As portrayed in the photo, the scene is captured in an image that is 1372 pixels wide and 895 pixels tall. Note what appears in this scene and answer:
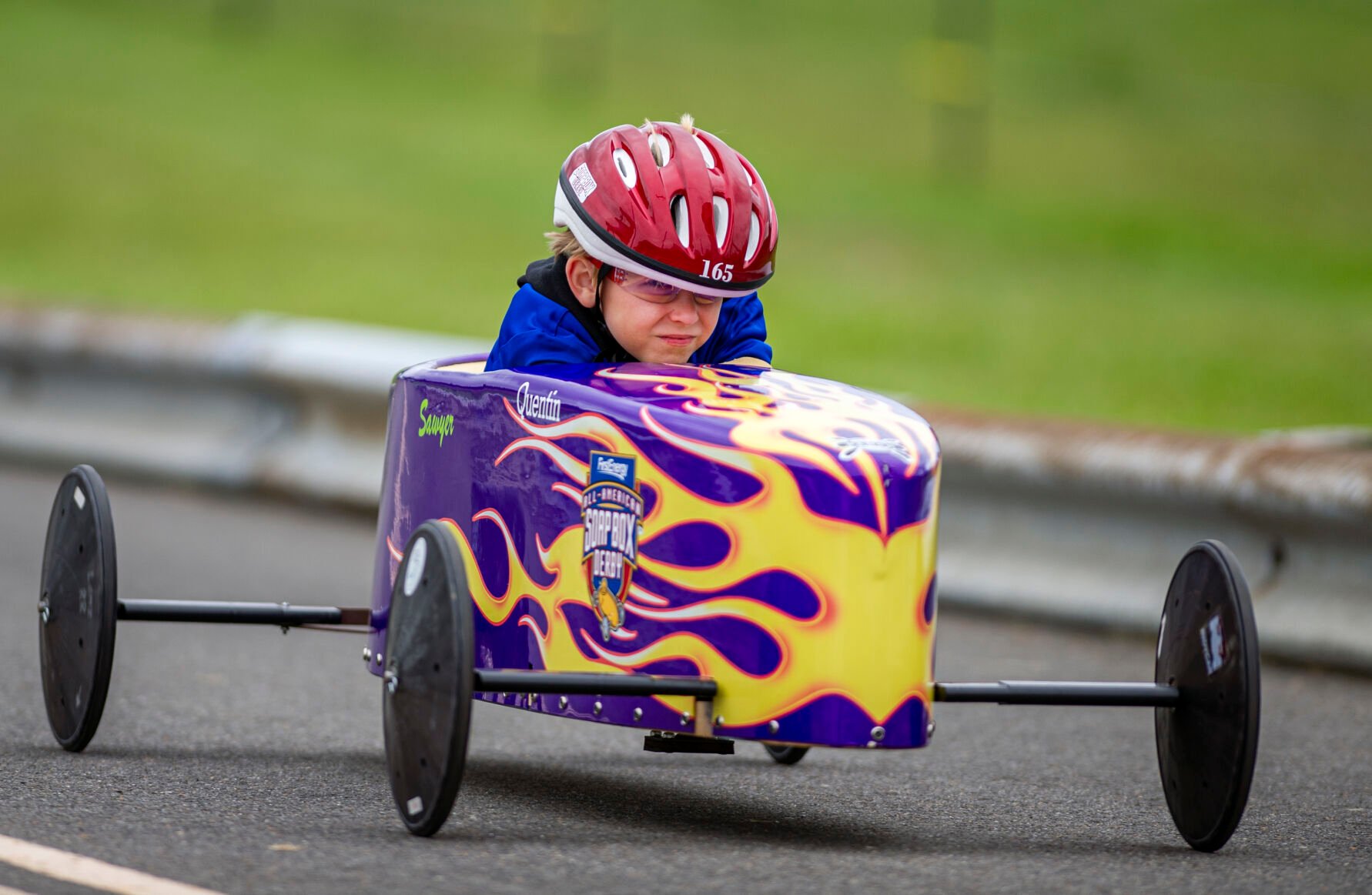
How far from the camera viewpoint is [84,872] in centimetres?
410

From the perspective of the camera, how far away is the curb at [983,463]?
743 cm

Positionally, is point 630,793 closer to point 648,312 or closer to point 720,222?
point 648,312

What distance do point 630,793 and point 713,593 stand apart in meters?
0.98

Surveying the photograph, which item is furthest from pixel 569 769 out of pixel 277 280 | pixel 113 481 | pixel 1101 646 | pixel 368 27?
pixel 368 27

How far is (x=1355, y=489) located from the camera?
7.20 meters

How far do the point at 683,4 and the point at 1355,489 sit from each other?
2685 centimetres

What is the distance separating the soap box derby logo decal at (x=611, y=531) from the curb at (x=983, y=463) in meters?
3.43

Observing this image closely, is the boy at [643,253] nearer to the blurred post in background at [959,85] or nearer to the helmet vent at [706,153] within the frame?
the helmet vent at [706,153]

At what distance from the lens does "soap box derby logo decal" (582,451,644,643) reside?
4676mm

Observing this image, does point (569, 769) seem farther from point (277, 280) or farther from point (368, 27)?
point (368, 27)
